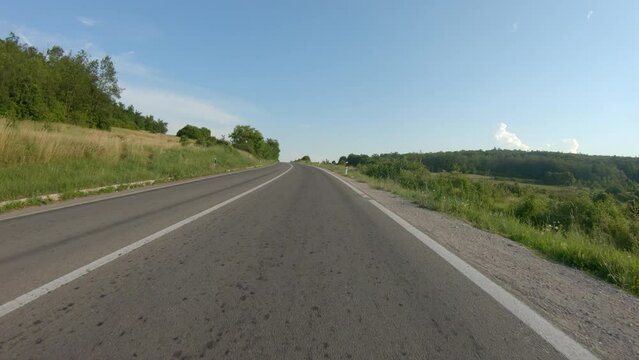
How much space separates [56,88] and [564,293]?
59765mm

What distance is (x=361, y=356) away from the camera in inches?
99.2

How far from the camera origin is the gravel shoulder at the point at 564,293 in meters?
3.04

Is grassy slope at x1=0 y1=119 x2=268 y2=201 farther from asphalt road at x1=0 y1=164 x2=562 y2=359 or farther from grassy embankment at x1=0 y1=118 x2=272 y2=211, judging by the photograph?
asphalt road at x1=0 y1=164 x2=562 y2=359

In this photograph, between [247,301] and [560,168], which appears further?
[560,168]

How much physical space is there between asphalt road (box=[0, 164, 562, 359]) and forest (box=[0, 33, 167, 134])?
37.6m

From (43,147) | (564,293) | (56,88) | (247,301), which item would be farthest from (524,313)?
(56,88)

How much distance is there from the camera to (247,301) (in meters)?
3.44

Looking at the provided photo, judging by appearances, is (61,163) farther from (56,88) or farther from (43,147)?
(56,88)

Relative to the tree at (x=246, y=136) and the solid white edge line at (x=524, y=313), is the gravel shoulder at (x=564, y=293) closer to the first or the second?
the solid white edge line at (x=524, y=313)

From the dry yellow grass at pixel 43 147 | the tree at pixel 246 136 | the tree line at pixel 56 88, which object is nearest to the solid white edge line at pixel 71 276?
the dry yellow grass at pixel 43 147

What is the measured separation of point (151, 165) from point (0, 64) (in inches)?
1160

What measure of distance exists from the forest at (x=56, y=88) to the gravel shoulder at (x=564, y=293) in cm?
4037

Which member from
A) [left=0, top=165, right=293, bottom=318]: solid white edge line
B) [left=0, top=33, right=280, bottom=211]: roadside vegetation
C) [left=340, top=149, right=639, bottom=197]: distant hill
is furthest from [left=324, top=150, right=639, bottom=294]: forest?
[left=0, top=33, right=280, bottom=211]: roadside vegetation

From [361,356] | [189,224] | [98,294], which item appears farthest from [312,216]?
[361,356]
